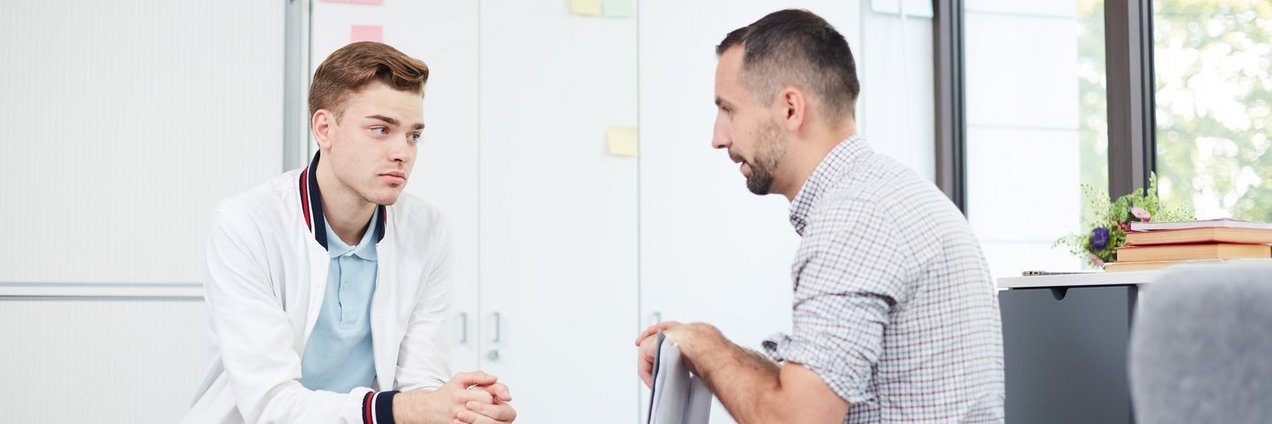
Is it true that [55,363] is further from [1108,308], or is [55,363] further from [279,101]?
[1108,308]

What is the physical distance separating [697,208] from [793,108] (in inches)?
68.6

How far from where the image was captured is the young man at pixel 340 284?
5.41 feet

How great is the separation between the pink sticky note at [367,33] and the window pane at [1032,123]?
5.75 feet

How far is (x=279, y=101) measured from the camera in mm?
2920

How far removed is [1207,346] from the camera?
1.02 ft

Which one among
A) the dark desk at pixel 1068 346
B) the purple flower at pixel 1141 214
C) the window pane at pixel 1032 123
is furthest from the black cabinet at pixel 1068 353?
the window pane at pixel 1032 123

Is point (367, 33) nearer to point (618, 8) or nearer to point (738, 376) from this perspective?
point (618, 8)

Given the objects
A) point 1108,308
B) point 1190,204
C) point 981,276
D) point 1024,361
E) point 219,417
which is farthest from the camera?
point 1190,204

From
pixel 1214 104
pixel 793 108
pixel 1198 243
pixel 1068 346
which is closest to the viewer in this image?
pixel 793 108

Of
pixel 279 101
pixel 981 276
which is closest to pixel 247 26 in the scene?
pixel 279 101

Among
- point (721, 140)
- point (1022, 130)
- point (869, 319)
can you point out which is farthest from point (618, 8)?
point (869, 319)

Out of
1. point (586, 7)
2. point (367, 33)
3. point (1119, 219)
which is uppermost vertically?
point (586, 7)

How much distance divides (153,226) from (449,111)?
0.78 metres

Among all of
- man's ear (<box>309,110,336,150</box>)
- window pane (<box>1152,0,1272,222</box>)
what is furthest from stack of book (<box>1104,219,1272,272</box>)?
man's ear (<box>309,110,336,150</box>)
